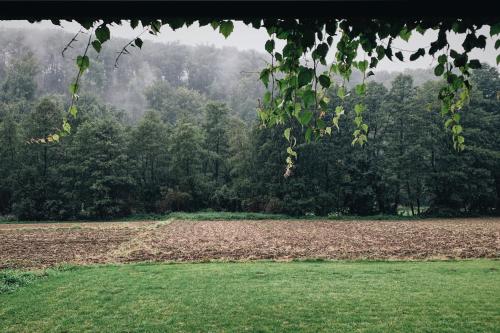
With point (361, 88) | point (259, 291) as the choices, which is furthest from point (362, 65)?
point (259, 291)

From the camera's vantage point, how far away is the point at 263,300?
28.9 ft

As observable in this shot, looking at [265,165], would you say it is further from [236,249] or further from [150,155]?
[236,249]

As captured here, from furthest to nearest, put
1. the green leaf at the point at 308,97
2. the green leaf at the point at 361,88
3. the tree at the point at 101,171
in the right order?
1. the tree at the point at 101,171
2. the green leaf at the point at 361,88
3. the green leaf at the point at 308,97

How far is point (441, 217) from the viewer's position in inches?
1682

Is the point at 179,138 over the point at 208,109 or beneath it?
beneath

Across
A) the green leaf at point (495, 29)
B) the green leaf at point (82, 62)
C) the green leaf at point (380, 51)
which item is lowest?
the green leaf at point (82, 62)

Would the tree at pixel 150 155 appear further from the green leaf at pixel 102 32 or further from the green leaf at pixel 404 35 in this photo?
the green leaf at pixel 102 32

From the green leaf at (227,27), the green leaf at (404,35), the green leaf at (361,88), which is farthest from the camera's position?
the green leaf at (361,88)

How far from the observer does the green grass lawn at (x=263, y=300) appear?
716 centimetres

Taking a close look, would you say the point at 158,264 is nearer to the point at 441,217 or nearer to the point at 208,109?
the point at 441,217

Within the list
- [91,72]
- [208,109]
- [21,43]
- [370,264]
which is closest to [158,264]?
[370,264]

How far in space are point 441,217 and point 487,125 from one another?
14.2 m

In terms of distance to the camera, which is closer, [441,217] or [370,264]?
[370,264]

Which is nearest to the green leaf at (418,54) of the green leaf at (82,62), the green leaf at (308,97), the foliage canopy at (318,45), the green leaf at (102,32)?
the foliage canopy at (318,45)
